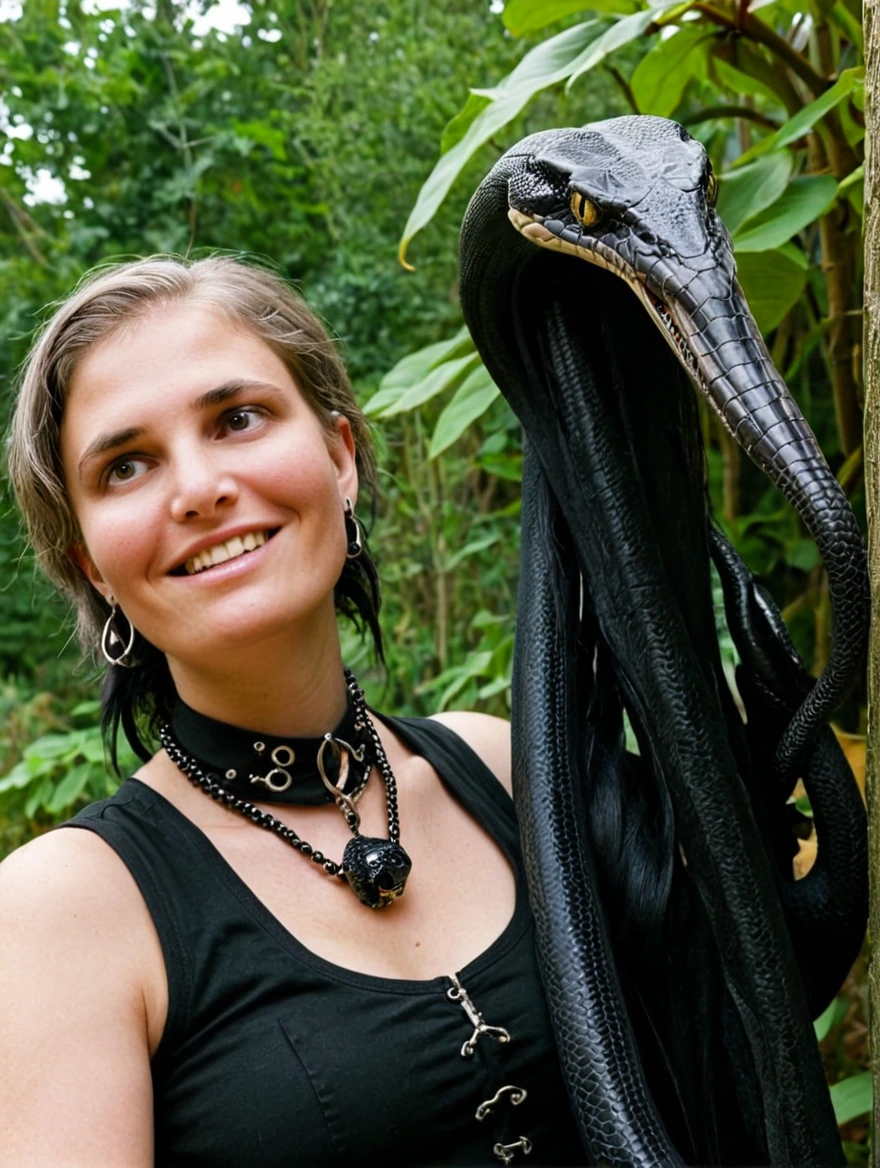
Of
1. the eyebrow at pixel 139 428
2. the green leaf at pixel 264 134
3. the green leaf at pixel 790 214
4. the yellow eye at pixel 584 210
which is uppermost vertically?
the green leaf at pixel 264 134

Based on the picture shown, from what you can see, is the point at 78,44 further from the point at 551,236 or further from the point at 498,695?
the point at 551,236

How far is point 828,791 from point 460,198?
92.8 inches

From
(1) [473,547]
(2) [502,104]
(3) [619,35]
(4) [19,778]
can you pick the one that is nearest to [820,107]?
(3) [619,35]

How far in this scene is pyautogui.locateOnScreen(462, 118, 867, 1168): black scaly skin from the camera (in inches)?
35.3

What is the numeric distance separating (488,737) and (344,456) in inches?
14.6

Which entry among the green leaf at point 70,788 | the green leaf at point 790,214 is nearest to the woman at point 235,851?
the green leaf at point 790,214

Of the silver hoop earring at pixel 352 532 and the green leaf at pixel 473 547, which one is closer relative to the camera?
the silver hoop earring at pixel 352 532

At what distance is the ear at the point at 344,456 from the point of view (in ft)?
4.55

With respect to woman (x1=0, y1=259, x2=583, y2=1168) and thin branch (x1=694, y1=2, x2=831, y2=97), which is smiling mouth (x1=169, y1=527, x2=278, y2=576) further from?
thin branch (x1=694, y1=2, x2=831, y2=97)

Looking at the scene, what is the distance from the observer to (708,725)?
3.11ft

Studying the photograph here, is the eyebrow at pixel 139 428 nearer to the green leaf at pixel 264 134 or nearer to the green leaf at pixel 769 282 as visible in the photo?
the green leaf at pixel 769 282

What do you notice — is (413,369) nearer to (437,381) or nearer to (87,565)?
(437,381)

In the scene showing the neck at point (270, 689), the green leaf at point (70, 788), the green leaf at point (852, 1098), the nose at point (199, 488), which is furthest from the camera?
the green leaf at point (70, 788)

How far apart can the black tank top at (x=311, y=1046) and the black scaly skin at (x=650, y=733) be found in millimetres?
149
